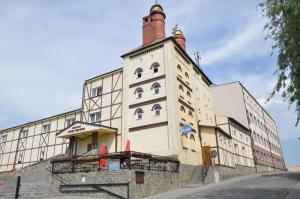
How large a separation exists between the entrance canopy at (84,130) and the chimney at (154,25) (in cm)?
1033

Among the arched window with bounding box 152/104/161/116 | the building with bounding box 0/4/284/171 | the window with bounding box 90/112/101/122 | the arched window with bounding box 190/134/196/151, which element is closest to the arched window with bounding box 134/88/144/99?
the building with bounding box 0/4/284/171

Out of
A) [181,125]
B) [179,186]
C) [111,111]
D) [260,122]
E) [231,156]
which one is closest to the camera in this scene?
[179,186]

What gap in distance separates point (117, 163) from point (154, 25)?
18.8 meters

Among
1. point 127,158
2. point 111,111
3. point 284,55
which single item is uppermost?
point 111,111

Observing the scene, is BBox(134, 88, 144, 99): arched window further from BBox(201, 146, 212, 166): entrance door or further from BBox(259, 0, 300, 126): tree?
BBox(259, 0, 300, 126): tree

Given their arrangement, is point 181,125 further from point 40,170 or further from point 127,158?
point 40,170

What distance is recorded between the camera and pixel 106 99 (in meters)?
30.1

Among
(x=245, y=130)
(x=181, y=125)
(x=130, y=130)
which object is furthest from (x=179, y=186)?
(x=245, y=130)

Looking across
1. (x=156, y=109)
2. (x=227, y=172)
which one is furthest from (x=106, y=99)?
(x=227, y=172)

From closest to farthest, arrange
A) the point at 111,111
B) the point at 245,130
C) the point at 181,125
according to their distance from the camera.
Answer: the point at 181,125
the point at 111,111
the point at 245,130

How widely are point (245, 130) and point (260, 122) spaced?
13.6 metres

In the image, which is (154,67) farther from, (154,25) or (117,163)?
(117,163)

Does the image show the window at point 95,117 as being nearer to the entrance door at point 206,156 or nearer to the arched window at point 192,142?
the arched window at point 192,142

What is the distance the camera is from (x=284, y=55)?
959cm
